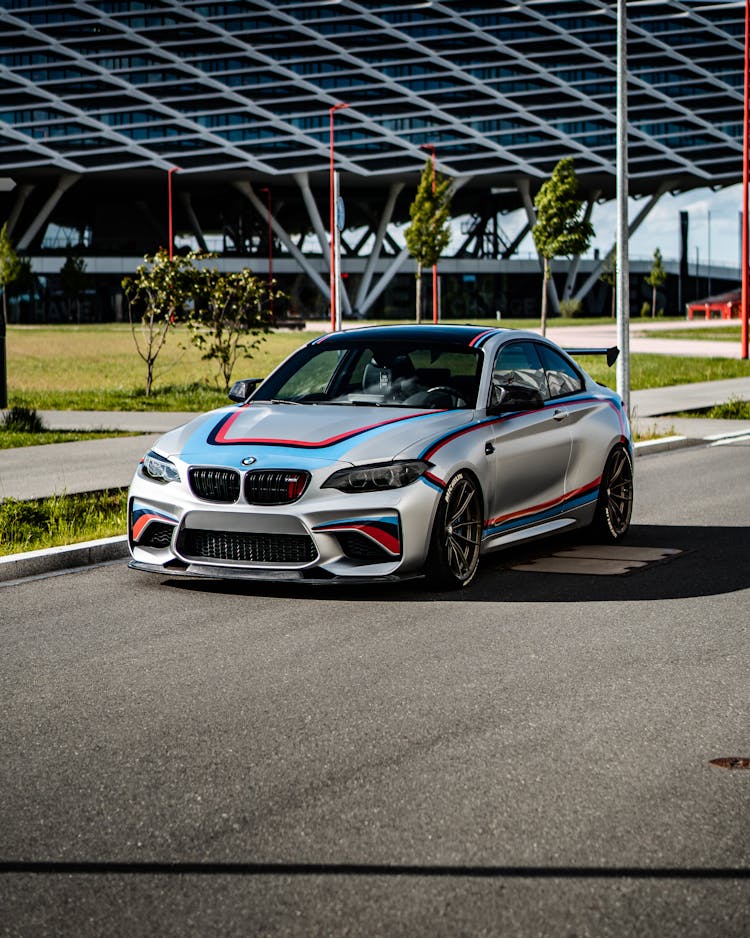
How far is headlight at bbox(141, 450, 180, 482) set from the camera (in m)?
7.68

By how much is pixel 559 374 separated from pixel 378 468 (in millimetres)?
2407

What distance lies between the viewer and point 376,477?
7.38 metres

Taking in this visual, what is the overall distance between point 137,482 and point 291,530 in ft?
3.51

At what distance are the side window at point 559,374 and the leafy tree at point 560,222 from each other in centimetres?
4094

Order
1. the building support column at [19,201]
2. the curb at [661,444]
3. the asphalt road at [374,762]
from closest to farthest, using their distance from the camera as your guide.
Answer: the asphalt road at [374,762], the curb at [661,444], the building support column at [19,201]

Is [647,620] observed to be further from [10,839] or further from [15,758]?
[10,839]

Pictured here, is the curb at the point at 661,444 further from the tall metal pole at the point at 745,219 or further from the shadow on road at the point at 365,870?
the tall metal pole at the point at 745,219

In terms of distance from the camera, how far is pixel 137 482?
7.86 metres

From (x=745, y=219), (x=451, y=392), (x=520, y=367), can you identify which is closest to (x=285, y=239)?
(x=745, y=219)

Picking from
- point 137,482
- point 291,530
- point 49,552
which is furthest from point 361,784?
point 49,552

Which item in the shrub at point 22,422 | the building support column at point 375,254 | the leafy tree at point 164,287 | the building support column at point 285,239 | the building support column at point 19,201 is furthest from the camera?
the building support column at point 375,254

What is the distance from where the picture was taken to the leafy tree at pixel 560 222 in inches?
1975

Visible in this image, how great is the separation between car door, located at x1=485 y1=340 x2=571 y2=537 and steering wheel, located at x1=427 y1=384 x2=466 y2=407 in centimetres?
23

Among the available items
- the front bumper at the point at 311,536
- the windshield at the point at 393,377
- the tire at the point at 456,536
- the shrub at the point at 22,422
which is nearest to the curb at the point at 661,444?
the shrub at the point at 22,422
